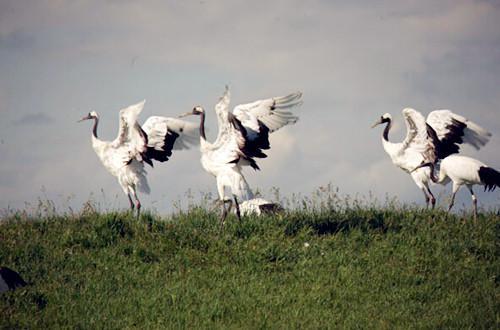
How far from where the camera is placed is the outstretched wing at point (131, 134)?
14914 mm

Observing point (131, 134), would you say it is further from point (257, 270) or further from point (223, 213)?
point (257, 270)

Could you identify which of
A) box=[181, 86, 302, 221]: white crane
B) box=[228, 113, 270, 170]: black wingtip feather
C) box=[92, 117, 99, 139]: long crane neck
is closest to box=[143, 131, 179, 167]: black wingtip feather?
box=[181, 86, 302, 221]: white crane

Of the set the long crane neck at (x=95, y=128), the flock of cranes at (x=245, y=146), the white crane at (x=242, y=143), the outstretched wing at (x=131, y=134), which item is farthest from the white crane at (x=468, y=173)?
the long crane neck at (x=95, y=128)

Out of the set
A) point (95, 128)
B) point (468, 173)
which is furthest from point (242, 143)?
point (95, 128)

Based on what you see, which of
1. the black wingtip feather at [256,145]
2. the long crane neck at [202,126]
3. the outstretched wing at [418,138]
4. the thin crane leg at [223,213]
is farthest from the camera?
the outstretched wing at [418,138]

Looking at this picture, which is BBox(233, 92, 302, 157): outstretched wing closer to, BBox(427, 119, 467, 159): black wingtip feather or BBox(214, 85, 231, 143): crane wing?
BBox(214, 85, 231, 143): crane wing

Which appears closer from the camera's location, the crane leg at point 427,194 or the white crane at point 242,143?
the white crane at point 242,143

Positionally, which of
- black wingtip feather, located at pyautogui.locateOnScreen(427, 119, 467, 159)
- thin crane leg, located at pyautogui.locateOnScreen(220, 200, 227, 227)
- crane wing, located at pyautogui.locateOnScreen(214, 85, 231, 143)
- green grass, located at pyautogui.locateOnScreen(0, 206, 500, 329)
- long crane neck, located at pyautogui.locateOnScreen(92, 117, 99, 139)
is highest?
crane wing, located at pyautogui.locateOnScreen(214, 85, 231, 143)

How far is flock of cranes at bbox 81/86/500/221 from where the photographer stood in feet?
44.0

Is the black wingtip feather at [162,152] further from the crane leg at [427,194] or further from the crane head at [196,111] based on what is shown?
the crane leg at [427,194]

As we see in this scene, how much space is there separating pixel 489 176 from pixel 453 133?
1.82 m

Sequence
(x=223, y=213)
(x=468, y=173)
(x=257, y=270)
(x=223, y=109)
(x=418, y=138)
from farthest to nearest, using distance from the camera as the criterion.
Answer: (x=418, y=138), (x=468, y=173), (x=223, y=213), (x=223, y=109), (x=257, y=270)

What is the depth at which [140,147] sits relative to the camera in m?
15.2

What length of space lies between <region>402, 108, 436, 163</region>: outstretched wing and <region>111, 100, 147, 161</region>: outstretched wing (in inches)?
226
